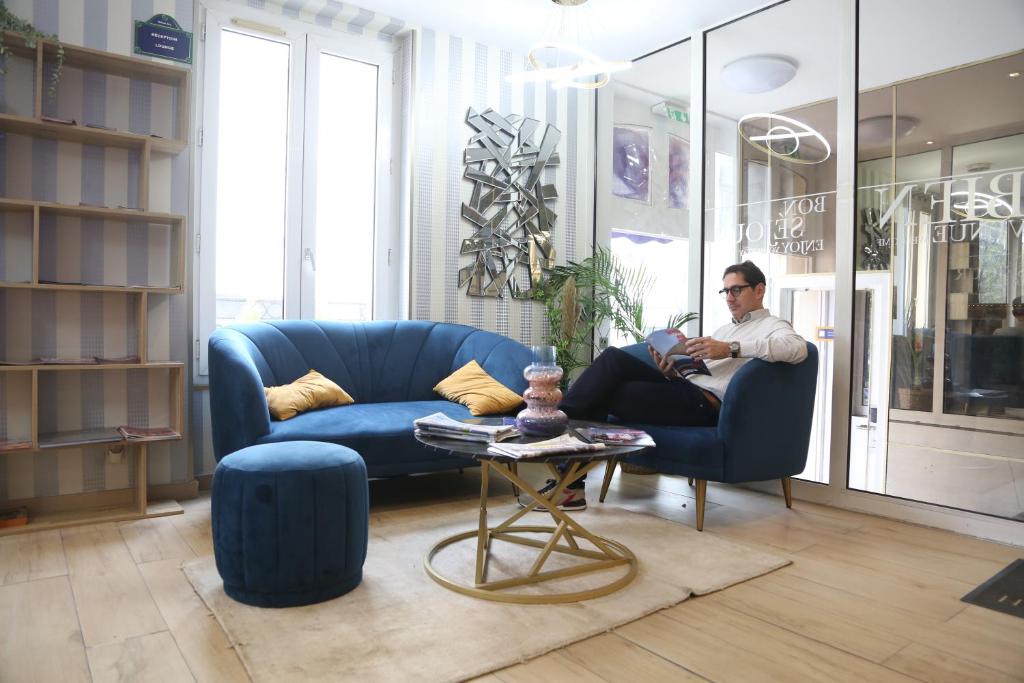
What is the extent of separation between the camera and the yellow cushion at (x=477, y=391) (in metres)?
3.55

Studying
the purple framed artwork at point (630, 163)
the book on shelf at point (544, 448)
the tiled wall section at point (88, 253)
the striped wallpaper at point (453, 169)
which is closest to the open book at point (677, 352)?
the book on shelf at point (544, 448)

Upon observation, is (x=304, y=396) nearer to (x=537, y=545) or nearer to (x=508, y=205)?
(x=537, y=545)

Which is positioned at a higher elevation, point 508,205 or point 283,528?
point 508,205

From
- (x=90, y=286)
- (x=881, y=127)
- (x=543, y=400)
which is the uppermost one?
(x=881, y=127)

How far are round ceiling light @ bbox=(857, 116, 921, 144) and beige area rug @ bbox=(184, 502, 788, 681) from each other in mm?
2129

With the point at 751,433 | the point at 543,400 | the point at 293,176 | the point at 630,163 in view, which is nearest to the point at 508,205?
the point at 630,163

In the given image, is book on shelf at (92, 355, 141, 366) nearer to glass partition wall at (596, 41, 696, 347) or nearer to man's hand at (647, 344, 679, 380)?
man's hand at (647, 344, 679, 380)

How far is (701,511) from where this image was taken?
9.89ft

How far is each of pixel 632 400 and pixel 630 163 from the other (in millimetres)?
2256

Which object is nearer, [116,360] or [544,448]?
[544,448]

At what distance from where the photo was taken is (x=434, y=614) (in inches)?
81.7

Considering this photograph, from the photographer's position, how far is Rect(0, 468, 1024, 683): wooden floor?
1772mm

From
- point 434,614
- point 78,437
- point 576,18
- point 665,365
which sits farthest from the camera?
point 576,18

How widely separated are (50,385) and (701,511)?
120 inches
